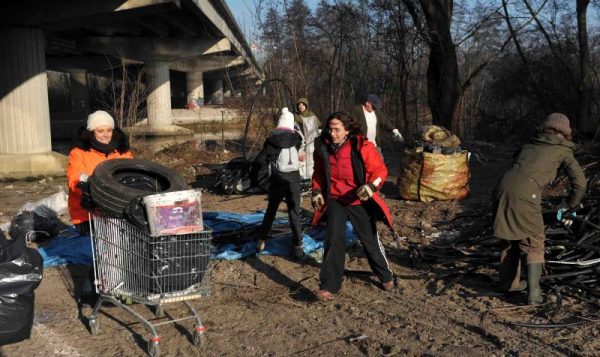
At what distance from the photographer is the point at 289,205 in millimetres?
6883

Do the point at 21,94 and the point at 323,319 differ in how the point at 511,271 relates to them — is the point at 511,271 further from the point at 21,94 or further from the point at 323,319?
the point at 21,94

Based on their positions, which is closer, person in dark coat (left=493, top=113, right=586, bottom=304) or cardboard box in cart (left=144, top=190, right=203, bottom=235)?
cardboard box in cart (left=144, top=190, right=203, bottom=235)

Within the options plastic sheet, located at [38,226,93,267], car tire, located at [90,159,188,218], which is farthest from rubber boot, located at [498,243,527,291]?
plastic sheet, located at [38,226,93,267]

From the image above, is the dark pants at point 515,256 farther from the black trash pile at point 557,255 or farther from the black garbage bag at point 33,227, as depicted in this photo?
the black garbage bag at point 33,227

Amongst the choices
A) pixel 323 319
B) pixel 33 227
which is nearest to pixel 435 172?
pixel 323 319

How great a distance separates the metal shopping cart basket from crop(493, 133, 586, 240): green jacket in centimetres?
251

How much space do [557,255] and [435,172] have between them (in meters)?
3.99

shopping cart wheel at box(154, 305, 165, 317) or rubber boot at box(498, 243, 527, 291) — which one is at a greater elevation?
rubber boot at box(498, 243, 527, 291)

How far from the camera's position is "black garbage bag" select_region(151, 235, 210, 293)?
4324mm

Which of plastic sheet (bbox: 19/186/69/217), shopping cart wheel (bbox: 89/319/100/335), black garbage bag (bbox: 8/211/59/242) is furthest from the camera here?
plastic sheet (bbox: 19/186/69/217)

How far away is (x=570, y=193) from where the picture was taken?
5016 mm

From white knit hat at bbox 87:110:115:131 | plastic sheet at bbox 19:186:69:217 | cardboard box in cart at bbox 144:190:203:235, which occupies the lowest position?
plastic sheet at bbox 19:186:69:217

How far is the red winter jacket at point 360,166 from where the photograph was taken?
17.6 ft

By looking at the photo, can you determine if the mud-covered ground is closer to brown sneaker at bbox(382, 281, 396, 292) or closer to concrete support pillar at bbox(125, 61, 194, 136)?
brown sneaker at bbox(382, 281, 396, 292)
